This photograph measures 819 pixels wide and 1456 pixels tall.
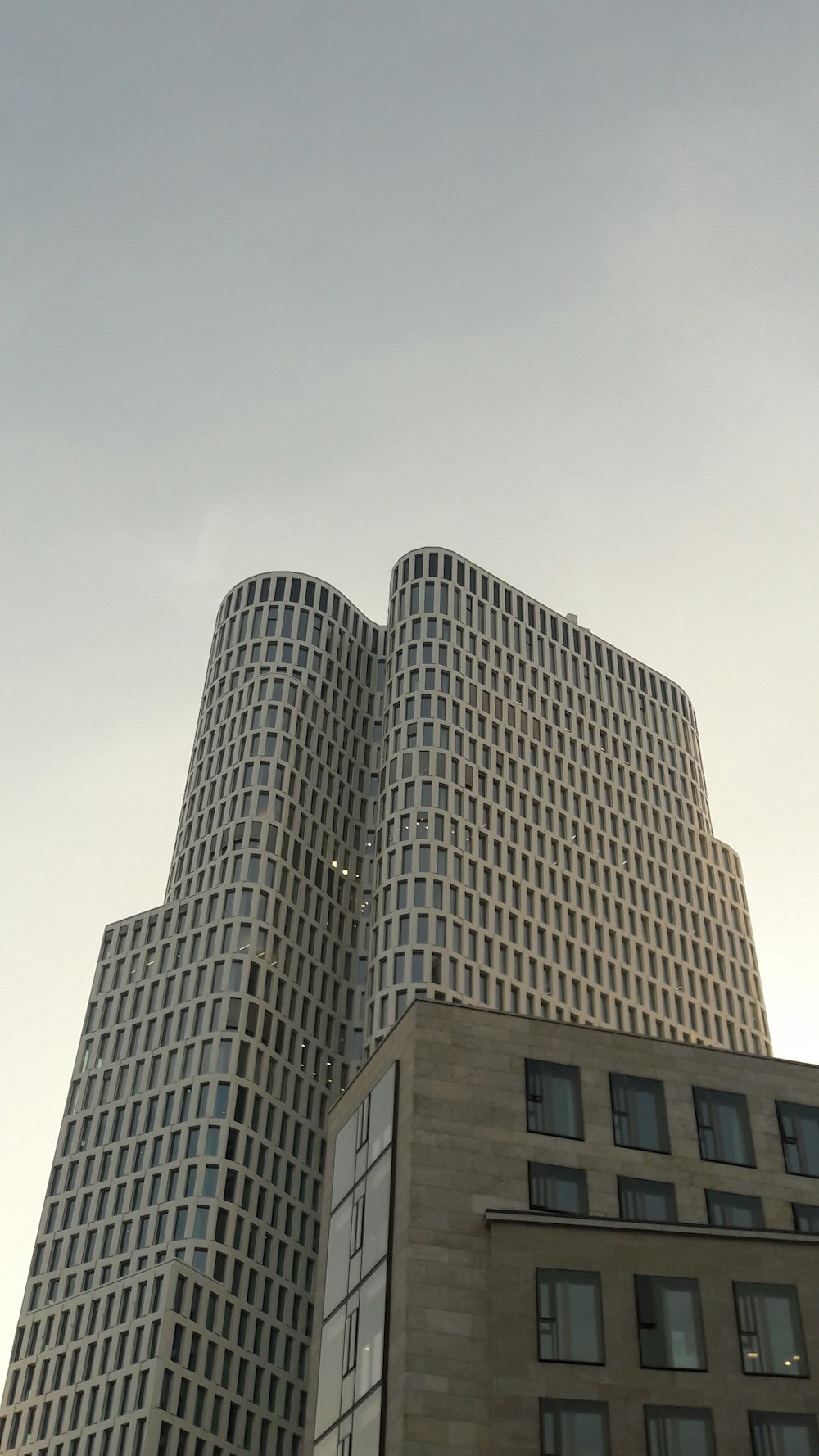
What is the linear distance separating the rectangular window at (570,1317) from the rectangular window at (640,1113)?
24.8ft

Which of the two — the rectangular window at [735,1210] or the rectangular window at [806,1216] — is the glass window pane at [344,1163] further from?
the rectangular window at [806,1216]

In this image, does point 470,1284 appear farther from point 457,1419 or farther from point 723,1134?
point 723,1134

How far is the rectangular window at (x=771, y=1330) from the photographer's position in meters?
44.4

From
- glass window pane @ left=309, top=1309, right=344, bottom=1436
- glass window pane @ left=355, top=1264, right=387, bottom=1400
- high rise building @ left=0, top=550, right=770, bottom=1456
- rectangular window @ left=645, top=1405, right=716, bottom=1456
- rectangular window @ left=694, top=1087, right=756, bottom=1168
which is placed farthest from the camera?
high rise building @ left=0, top=550, right=770, bottom=1456

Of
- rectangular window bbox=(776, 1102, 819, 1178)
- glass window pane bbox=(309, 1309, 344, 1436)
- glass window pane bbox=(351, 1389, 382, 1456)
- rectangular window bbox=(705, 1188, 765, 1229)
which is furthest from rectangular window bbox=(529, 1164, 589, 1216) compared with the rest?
rectangular window bbox=(776, 1102, 819, 1178)

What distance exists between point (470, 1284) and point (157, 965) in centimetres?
8984

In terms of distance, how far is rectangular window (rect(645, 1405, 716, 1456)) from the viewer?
42.2 m

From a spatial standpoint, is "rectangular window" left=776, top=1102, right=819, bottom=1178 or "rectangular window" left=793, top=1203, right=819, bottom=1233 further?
"rectangular window" left=776, top=1102, right=819, bottom=1178

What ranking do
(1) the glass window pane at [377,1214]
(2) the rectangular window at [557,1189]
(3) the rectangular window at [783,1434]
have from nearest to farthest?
(3) the rectangular window at [783,1434] → (1) the glass window pane at [377,1214] → (2) the rectangular window at [557,1189]

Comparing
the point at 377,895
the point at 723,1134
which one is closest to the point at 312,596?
the point at 377,895

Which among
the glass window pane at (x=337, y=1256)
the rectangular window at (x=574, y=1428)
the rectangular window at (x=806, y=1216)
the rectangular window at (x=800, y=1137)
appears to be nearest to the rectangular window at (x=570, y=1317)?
the rectangular window at (x=574, y=1428)

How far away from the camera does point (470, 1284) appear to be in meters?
45.4

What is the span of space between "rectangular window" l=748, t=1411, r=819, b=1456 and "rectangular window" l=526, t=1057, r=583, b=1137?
11.4 m

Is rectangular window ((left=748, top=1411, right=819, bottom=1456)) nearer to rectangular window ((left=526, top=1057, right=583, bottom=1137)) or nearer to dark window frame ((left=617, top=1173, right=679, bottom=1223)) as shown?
dark window frame ((left=617, top=1173, right=679, bottom=1223))
